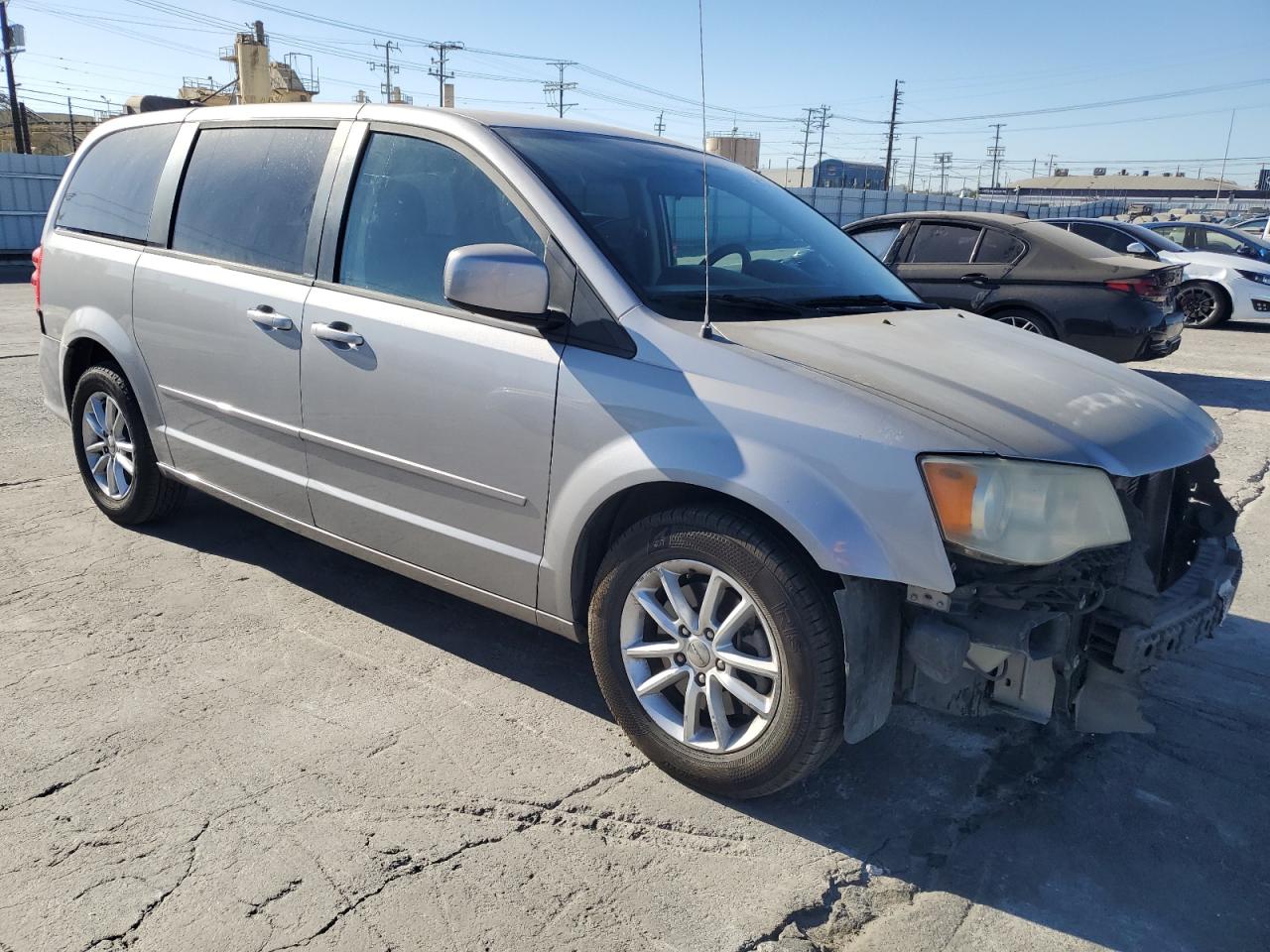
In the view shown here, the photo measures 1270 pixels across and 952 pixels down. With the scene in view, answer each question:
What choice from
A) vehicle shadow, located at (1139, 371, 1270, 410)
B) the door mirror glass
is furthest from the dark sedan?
the door mirror glass

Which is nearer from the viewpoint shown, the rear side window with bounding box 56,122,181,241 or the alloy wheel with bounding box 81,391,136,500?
the rear side window with bounding box 56,122,181,241

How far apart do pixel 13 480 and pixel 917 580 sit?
5.27 metres

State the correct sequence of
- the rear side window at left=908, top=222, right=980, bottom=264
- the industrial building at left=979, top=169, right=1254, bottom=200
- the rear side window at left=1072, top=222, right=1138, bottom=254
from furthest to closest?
1. the industrial building at left=979, top=169, right=1254, bottom=200
2. the rear side window at left=1072, top=222, right=1138, bottom=254
3. the rear side window at left=908, top=222, right=980, bottom=264

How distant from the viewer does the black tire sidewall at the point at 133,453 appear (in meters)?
4.56

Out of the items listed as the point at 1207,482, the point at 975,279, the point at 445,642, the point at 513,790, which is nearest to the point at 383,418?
the point at 445,642

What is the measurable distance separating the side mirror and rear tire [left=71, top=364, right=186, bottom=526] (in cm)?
243

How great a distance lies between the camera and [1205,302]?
47.4ft

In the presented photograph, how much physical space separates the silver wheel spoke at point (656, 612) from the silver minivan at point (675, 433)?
12mm

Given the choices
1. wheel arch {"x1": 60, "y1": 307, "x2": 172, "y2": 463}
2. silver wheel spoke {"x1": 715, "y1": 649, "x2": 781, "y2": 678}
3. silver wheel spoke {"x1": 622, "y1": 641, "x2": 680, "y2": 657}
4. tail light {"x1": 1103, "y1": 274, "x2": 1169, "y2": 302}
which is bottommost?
silver wheel spoke {"x1": 622, "y1": 641, "x2": 680, "y2": 657}

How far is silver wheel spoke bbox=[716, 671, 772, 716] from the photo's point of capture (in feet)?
8.89

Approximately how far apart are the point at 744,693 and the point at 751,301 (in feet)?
3.95

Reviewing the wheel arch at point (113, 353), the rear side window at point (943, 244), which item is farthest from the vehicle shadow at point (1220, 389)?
the wheel arch at point (113, 353)

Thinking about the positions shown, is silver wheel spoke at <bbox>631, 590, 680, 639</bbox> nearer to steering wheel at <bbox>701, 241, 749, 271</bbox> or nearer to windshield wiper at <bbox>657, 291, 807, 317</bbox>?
windshield wiper at <bbox>657, 291, 807, 317</bbox>

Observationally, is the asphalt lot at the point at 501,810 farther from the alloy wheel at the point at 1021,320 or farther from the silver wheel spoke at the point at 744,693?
the alloy wheel at the point at 1021,320
